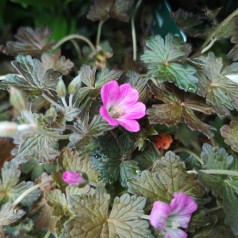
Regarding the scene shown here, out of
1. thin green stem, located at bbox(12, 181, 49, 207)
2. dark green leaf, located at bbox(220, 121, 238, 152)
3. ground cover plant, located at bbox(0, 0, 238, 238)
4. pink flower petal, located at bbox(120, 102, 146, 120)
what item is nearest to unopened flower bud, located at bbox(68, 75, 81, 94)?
ground cover plant, located at bbox(0, 0, 238, 238)

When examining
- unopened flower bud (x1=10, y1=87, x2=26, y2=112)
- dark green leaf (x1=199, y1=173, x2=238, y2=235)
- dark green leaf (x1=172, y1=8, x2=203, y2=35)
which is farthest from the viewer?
dark green leaf (x1=172, y1=8, x2=203, y2=35)

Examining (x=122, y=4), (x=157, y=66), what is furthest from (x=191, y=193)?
(x=122, y=4)

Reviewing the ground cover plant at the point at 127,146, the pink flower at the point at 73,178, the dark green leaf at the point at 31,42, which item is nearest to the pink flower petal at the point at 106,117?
the ground cover plant at the point at 127,146

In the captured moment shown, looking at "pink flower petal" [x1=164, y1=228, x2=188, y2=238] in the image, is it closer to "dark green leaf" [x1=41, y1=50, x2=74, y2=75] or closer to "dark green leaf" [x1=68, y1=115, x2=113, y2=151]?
"dark green leaf" [x1=68, y1=115, x2=113, y2=151]

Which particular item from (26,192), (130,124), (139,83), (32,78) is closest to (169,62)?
→ (139,83)

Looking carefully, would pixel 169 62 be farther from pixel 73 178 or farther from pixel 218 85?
pixel 73 178

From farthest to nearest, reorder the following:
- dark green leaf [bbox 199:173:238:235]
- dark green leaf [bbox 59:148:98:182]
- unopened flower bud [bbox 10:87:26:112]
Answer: dark green leaf [bbox 59:148:98:182] < dark green leaf [bbox 199:173:238:235] < unopened flower bud [bbox 10:87:26:112]

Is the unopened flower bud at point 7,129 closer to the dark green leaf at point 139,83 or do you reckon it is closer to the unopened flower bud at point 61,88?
the unopened flower bud at point 61,88
